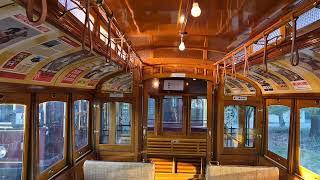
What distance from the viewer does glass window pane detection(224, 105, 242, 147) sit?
23.9ft

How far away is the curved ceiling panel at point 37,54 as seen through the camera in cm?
229

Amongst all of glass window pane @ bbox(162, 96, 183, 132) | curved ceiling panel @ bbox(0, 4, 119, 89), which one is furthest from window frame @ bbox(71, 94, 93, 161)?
glass window pane @ bbox(162, 96, 183, 132)

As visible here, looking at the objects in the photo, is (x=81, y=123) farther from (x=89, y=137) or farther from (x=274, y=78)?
(x=274, y=78)

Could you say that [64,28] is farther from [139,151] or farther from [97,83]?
[139,151]

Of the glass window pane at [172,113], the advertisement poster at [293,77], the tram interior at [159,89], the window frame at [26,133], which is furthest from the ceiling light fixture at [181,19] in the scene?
the glass window pane at [172,113]

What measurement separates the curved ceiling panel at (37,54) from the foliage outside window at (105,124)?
2128mm

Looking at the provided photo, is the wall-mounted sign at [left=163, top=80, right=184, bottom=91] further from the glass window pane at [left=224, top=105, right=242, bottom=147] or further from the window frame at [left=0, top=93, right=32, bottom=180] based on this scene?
the window frame at [left=0, top=93, right=32, bottom=180]

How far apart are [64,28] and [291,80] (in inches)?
145

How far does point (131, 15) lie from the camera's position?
4.25 m

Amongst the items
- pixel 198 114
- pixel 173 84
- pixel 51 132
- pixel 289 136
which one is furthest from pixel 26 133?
pixel 198 114

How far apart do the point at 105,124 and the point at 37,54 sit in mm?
4234

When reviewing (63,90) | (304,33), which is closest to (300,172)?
(304,33)

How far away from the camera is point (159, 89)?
30.3 feet

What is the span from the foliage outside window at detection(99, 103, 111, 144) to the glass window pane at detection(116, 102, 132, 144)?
0.71 feet
